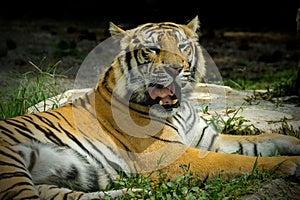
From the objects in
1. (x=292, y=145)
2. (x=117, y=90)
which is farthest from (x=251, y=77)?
(x=117, y=90)

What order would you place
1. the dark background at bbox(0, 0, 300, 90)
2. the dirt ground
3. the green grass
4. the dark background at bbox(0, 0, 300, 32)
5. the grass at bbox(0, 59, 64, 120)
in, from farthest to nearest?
the dark background at bbox(0, 0, 300, 32)
the dark background at bbox(0, 0, 300, 90)
the dirt ground
the green grass
the grass at bbox(0, 59, 64, 120)

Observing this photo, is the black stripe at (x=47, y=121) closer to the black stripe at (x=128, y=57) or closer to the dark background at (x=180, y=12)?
the black stripe at (x=128, y=57)

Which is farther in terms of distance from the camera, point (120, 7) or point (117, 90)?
point (120, 7)

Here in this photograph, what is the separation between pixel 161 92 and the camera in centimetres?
333

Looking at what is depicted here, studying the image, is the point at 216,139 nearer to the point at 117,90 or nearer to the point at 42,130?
the point at 117,90

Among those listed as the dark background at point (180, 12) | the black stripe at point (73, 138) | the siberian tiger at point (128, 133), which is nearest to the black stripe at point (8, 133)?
the siberian tiger at point (128, 133)

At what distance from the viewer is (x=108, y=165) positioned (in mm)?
3201

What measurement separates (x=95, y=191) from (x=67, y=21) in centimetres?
886

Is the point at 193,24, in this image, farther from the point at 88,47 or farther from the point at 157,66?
the point at 88,47

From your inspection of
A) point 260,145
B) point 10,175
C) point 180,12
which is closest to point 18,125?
point 10,175

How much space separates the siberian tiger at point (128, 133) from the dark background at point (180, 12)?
23.6 ft

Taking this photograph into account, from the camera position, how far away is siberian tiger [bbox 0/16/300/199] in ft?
10.0

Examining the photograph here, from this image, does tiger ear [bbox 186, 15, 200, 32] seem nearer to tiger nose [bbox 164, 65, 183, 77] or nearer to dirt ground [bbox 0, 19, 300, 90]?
tiger nose [bbox 164, 65, 183, 77]

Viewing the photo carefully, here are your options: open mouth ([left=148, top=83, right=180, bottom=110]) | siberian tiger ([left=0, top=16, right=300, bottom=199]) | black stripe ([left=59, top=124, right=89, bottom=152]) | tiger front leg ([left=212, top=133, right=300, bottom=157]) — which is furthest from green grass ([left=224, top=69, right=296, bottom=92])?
black stripe ([left=59, top=124, right=89, bottom=152])
